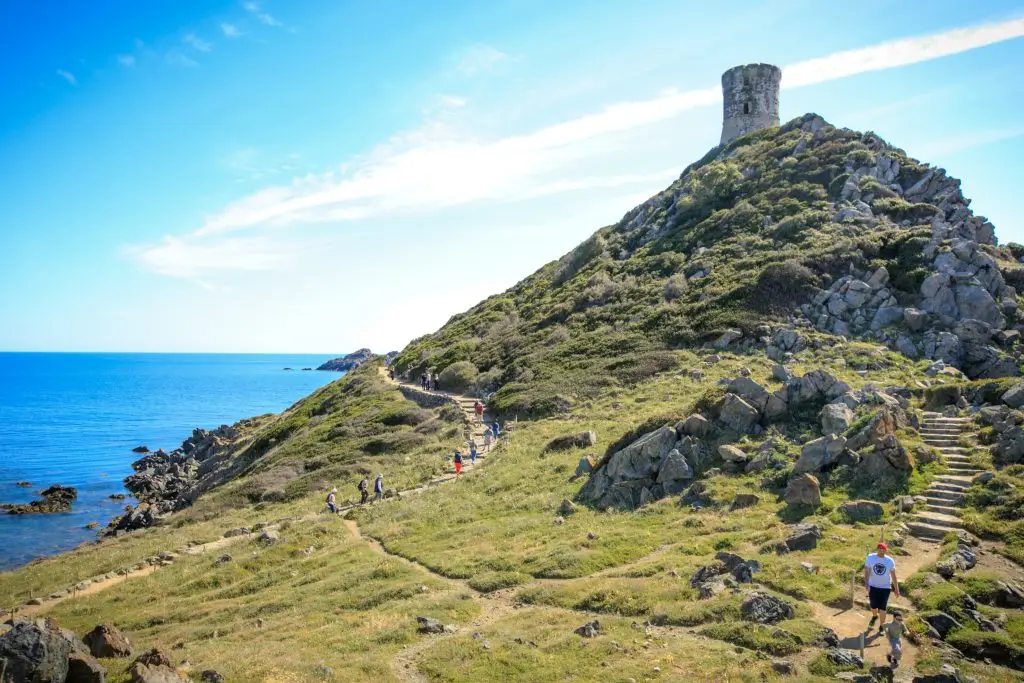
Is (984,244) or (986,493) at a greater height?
(984,244)

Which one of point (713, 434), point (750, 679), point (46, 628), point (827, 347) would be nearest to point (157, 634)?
point (46, 628)

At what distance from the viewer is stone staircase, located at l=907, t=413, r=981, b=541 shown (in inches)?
617

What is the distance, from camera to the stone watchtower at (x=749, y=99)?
263ft

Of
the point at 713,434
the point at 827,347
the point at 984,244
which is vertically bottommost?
the point at 713,434

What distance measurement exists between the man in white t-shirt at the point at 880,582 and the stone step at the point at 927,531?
404 centimetres

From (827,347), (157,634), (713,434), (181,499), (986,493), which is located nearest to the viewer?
(986,493)

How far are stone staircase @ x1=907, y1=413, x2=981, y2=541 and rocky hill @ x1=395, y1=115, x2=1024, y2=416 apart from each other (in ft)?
49.9

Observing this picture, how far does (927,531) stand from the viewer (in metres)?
15.6

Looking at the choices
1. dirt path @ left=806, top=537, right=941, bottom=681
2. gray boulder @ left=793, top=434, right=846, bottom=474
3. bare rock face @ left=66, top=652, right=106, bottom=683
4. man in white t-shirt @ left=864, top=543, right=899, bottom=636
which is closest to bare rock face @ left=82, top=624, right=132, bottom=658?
bare rock face @ left=66, top=652, right=106, bottom=683

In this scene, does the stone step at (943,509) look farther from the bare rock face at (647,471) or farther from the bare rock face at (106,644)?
the bare rock face at (106,644)

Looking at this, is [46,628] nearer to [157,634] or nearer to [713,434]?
[157,634]

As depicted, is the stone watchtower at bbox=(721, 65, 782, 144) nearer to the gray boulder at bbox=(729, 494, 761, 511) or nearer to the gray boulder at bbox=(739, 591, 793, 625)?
the gray boulder at bbox=(729, 494, 761, 511)

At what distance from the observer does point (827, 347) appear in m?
36.4

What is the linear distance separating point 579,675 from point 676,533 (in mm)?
7614
